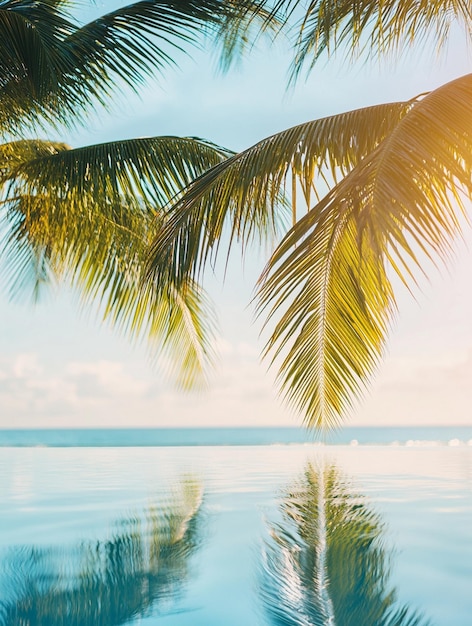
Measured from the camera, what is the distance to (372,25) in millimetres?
4363

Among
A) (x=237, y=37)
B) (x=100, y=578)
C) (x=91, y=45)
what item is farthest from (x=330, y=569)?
(x=237, y=37)

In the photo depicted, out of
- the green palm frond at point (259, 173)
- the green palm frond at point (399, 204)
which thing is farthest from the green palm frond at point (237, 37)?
the green palm frond at point (399, 204)

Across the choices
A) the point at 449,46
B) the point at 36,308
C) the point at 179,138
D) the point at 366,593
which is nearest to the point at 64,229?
the point at 179,138

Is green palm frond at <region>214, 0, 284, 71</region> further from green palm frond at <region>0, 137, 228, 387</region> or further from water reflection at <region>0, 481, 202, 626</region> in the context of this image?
water reflection at <region>0, 481, 202, 626</region>

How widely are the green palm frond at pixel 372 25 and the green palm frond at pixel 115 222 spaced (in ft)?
4.46

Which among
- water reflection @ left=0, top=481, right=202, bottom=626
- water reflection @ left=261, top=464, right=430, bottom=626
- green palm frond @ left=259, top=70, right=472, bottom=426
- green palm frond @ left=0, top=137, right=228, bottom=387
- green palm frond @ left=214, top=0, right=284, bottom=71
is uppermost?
green palm frond @ left=214, top=0, right=284, bottom=71

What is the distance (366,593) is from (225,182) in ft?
7.03

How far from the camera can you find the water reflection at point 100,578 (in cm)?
285

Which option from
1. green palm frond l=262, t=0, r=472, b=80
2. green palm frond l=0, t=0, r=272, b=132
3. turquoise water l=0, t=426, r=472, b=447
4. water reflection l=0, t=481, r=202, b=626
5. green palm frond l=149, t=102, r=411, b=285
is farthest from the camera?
turquoise water l=0, t=426, r=472, b=447

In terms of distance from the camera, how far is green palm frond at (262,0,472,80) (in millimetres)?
3805

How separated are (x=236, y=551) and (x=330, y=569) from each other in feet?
2.30

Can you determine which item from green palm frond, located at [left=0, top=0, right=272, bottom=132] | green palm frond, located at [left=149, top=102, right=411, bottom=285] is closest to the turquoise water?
green palm frond, located at [left=0, top=0, right=272, bottom=132]

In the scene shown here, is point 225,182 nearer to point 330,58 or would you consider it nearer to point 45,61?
point 330,58

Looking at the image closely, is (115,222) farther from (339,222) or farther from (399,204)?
(399,204)
